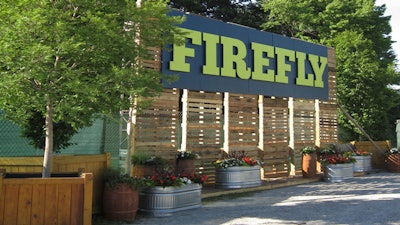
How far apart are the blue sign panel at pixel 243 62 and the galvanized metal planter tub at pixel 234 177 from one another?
2.55 metres

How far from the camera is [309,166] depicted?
1470cm

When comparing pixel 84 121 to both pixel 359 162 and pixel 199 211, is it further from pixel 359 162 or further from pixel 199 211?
pixel 359 162

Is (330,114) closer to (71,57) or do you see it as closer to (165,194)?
(165,194)

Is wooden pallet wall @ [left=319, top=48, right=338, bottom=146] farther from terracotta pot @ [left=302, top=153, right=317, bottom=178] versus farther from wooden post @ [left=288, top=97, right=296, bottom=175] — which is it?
terracotta pot @ [left=302, top=153, right=317, bottom=178]

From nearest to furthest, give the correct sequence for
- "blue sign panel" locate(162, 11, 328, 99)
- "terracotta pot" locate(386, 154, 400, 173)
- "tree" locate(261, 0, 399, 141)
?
"blue sign panel" locate(162, 11, 328, 99), "terracotta pot" locate(386, 154, 400, 173), "tree" locate(261, 0, 399, 141)

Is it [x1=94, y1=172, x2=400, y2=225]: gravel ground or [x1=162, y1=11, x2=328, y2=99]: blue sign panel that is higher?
[x1=162, y1=11, x2=328, y2=99]: blue sign panel

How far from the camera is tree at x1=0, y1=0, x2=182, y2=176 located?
5.76 m

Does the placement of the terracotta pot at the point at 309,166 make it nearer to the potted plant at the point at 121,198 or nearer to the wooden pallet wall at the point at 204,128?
the wooden pallet wall at the point at 204,128

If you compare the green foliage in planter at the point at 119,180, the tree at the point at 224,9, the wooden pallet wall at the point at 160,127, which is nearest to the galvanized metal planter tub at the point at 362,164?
the wooden pallet wall at the point at 160,127

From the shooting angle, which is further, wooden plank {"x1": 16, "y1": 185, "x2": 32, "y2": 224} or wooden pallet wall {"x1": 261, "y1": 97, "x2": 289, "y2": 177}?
wooden pallet wall {"x1": 261, "y1": 97, "x2": 289, "y2": 177}

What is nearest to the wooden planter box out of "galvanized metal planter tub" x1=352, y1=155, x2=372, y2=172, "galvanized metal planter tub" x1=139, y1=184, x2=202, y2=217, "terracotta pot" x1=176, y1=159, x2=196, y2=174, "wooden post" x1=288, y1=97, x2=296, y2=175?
"galvanized metal planter tub" x1=139, y1=184, x2=202, y2=217

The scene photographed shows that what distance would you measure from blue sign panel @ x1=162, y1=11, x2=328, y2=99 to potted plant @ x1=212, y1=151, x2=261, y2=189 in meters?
2.28

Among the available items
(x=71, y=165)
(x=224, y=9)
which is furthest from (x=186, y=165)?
(x=224, y=9)

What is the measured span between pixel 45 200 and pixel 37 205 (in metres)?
0.14
